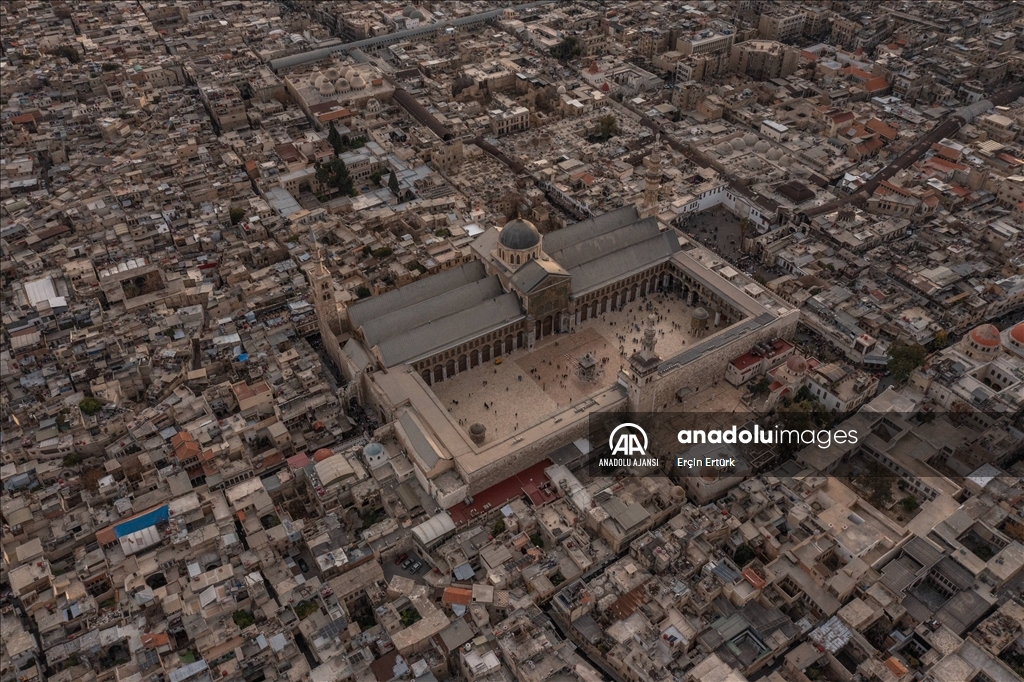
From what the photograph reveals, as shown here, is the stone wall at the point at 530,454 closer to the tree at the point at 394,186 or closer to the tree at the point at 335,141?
the tree at the point at 394,186

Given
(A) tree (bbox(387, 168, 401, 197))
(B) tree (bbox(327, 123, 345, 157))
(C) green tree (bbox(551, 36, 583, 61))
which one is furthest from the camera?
(C) green tree (bbox(551, 36, 583, 61))

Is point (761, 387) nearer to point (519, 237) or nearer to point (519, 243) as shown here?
point (519, 243)

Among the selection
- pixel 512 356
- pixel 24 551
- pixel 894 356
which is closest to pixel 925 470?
pixel 894 356

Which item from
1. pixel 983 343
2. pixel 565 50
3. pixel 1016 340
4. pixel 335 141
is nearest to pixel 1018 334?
pixel 1016 340

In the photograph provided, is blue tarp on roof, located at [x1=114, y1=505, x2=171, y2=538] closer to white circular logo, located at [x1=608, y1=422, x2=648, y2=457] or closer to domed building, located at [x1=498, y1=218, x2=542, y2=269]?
white circular logo, located at [x1=608, y1=422, x2=648, y2=457]

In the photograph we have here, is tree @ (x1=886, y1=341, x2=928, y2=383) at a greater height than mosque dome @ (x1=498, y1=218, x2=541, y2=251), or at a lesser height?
lesser

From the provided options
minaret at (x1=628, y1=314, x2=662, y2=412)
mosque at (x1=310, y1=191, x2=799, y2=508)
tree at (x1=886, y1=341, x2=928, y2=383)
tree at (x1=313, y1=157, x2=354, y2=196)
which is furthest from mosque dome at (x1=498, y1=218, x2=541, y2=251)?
tree at (x1=886, y1=341, x2=928, y2=383)

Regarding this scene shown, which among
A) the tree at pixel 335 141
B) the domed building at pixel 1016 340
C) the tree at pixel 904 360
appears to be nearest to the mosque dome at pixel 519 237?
the tree at pixel 904 360
